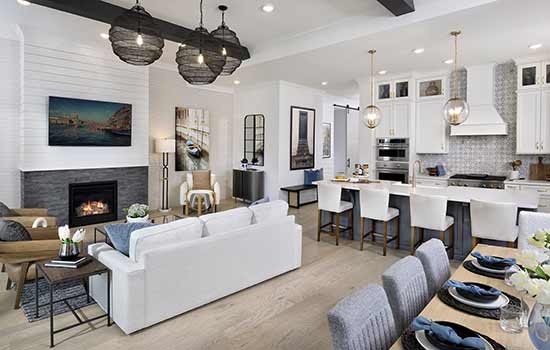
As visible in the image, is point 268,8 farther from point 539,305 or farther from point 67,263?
point 539,305

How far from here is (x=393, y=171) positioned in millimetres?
7062

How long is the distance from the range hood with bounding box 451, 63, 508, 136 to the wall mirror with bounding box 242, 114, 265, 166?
4.31 metres

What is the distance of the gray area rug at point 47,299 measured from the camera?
2.92 m

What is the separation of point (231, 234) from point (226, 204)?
16.7 feet

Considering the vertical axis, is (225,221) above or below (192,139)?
below

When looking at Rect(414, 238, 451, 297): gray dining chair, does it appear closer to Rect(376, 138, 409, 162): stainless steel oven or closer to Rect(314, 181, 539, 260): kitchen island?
Rect(314, 181, 539, 260): kitchen island

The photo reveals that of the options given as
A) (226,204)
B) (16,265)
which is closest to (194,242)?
(16,265)

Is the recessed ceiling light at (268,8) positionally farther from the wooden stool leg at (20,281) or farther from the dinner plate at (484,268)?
the wooden stool leg at (20,281)

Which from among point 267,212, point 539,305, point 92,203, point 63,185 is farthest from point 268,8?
point 92,203

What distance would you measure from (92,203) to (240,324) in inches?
179

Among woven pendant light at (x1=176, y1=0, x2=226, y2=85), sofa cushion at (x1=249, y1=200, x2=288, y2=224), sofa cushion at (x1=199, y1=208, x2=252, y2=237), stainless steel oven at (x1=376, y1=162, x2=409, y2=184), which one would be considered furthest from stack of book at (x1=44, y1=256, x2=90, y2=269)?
stainless steel oven at (x1=376, y1=162, x2=409, y2=184)

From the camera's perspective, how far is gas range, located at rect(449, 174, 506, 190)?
5.70m

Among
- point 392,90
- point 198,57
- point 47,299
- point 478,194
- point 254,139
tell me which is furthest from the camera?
point 254,139

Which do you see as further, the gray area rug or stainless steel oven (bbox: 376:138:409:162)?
stainless steel oven (bbox: 376:138:409:162)
